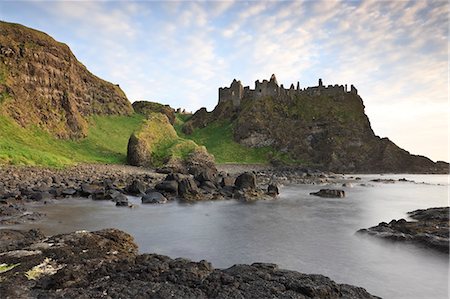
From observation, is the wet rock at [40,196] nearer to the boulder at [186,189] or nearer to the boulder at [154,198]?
the boulder at [154,198]

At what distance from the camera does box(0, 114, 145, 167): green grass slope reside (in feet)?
141

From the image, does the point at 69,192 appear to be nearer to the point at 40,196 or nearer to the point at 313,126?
the point at 40,196

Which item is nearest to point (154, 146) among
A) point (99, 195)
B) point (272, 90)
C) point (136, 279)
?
point (99, 195)

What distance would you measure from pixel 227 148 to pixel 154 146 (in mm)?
53389

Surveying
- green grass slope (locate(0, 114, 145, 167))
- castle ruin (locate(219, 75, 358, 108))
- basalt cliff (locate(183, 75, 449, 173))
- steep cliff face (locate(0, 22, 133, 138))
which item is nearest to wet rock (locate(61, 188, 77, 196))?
green grass slope (locate(0, 114, 145, 167))

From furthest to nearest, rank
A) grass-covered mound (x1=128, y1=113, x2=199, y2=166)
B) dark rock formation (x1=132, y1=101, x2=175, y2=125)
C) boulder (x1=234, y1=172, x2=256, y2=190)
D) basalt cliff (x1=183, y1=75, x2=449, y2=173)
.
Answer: basalt cliff (x1=183, y1=75, x2=449, y2=173)
dark rock formation (x1=132, y1=101, x2=175, y2=125)
grass-covered mound (x1=128, y1=113, x2=199, y2=166)
boulder (x1=234, y1=172, x2=256, y2=190)

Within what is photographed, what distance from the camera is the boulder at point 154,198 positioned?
31.4m

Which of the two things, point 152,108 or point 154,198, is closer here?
point 154,198

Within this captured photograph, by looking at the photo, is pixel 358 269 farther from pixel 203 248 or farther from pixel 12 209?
pixel 12 209

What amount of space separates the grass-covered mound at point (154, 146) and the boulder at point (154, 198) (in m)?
29.7

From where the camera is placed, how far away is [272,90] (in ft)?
445

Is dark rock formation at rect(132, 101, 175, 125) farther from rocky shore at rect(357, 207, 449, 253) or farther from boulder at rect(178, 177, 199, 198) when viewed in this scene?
rocky shore at rect(357, 207, 449, 253)

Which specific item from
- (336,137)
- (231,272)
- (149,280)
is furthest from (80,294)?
(336,137)

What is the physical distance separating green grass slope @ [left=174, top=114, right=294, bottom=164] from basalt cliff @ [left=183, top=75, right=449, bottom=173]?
268 centimetres
